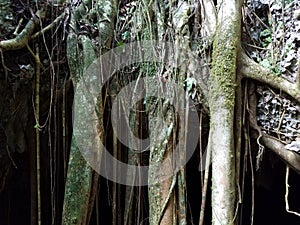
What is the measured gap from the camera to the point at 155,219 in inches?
93.1

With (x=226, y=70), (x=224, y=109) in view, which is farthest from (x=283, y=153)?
(x=226, y=70)

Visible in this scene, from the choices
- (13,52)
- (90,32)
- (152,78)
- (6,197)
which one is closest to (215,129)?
(152,78)

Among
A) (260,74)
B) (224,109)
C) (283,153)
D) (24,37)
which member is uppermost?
(24,37)

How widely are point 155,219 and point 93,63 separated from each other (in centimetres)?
110

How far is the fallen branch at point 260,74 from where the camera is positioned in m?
2.08

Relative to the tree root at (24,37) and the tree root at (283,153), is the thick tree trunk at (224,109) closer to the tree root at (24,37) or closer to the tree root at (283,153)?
the tree root at (283,153)

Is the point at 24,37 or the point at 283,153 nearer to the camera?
the point at 283,153

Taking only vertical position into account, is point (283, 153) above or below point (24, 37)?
below

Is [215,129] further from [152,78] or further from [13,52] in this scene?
[13,52]

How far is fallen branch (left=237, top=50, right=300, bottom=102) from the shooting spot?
2082 mm

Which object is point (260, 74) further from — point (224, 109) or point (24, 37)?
point (24, 37)

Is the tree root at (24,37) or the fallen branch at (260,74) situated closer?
the fallen branch at (260,74)

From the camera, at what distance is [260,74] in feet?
7.03

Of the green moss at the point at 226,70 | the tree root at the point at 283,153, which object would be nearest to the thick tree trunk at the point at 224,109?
the green moss at the point at 226,70
